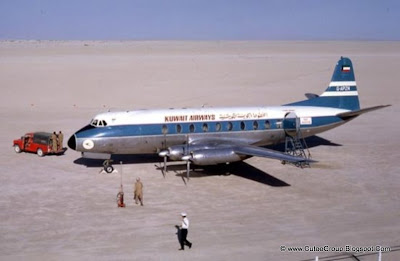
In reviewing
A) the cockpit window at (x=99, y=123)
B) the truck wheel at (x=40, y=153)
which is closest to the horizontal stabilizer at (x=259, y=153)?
the cockpit window at (x=99, y=123)

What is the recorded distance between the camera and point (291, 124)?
91.0 ft

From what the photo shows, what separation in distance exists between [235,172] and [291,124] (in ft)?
14.8

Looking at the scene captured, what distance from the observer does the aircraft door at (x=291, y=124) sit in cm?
2770

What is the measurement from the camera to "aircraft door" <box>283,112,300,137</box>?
27.7m

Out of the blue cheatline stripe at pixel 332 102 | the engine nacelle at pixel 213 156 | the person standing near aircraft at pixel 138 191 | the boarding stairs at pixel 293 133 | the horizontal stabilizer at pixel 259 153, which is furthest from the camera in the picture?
the blue cheatline stripe at pixel 332 102

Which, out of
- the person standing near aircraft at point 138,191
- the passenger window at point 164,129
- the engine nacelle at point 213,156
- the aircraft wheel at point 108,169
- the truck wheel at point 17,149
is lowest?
the person standing near aircraft at point 138,191

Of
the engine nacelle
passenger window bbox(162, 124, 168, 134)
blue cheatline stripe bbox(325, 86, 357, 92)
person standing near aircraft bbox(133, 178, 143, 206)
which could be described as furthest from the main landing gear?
blue cheatline stripe bbox(325, 86, 357, 92)

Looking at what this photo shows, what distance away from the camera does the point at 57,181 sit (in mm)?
24375

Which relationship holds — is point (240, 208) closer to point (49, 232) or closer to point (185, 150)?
point (185, 150)

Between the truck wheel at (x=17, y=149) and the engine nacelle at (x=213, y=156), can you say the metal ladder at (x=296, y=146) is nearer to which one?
the engine nacelle at (x=213, y=156)

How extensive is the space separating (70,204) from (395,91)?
2012 inches

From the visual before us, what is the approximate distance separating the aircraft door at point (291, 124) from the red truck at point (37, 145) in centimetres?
1389

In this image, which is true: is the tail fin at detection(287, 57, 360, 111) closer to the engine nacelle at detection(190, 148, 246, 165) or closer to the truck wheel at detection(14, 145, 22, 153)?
the engine nacelle at detection(190, 148, 246, 165)

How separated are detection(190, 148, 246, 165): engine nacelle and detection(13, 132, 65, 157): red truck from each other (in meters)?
→ 10.9
